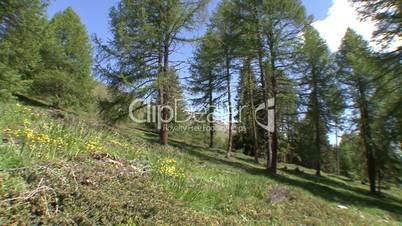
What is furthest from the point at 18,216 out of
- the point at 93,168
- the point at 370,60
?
the point at 370,60

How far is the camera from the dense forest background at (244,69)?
18562mm

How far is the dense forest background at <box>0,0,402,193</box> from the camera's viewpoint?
60.9ft

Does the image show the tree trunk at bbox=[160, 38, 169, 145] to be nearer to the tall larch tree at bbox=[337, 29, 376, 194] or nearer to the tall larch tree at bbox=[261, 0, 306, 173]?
the tall larch tree at bbox=[261, 0, 306, 173]

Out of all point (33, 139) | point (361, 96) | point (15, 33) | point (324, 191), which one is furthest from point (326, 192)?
point (15, 33)

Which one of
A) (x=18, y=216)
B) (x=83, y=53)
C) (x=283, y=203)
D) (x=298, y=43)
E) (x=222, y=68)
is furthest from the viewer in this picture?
(x=83, y=53)

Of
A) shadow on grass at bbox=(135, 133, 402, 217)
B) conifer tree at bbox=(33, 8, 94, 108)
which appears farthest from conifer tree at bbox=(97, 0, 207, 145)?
conifer tree at bbox=(33, 8, 94, 108)

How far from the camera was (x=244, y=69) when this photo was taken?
87.0ft

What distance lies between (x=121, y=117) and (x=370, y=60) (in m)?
12.8

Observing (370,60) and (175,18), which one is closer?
(370,60)

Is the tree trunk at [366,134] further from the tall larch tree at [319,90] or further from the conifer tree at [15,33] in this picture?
the conifer tree at [15,33]

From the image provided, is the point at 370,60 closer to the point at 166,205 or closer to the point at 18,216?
the point at 166,205

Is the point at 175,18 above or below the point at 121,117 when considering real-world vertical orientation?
above

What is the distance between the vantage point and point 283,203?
9.08 metres

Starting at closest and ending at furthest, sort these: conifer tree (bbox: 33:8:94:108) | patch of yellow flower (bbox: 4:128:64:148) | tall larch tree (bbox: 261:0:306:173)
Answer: patch of yellow flower (bbox: 4:128:64:148), tall larch tree (bbox: 261:0:306:173), conifer tree (bbox: 33:8:94:108)
